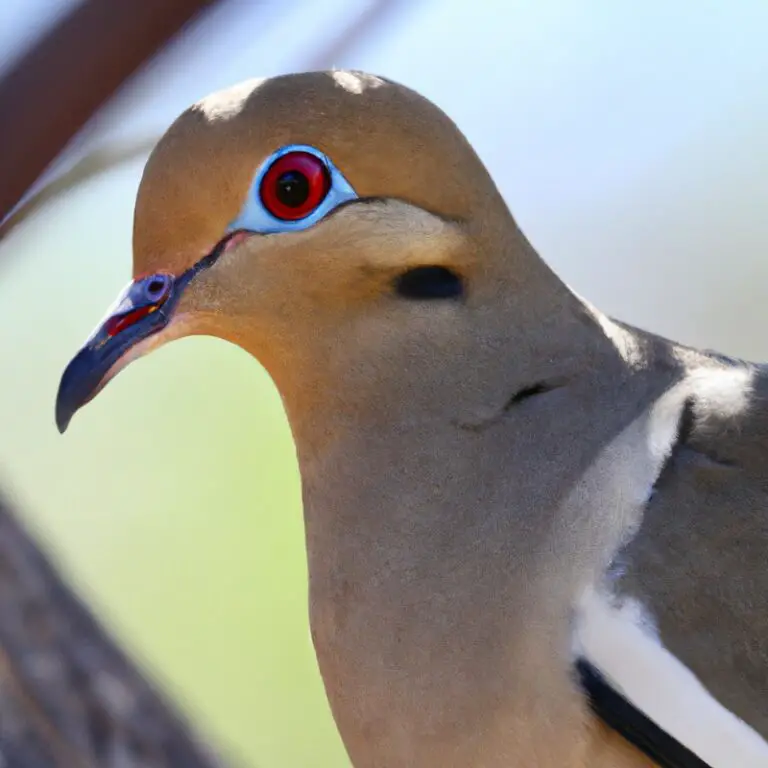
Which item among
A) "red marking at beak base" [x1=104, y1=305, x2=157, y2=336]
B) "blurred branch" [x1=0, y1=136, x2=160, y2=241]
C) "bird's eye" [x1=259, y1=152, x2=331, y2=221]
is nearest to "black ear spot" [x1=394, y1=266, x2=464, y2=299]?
"bird's eye" [x1=259, y1=152, x2=331, y2=221]

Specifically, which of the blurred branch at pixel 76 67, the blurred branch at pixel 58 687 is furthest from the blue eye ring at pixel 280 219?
the blurred branch at pixel 58 687

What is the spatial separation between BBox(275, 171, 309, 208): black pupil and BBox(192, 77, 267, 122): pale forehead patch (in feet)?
0.23

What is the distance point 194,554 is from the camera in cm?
299

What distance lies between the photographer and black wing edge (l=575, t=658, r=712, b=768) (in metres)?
0.91

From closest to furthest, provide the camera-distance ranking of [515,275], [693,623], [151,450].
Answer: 1. [693,623]
2. [515,275]
3. [151,450]

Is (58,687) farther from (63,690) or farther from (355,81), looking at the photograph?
(355,81)

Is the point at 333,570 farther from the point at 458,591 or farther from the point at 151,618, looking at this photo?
the point at 151,618

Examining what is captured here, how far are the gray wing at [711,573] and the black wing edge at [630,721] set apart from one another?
2.2 inches

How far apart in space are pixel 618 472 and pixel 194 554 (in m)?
2.19

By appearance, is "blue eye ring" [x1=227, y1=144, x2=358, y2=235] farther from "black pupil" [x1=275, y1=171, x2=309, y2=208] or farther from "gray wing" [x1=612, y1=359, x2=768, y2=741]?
"gray wing" [x1=612, y1=359, x2=768, y2=741]

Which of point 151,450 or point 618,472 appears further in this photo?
point 151,450

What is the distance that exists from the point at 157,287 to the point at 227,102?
174mm

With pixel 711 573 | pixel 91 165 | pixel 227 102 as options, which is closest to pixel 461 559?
pixel 711 573

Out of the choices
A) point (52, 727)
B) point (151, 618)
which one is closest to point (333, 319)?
point (52, 727)
